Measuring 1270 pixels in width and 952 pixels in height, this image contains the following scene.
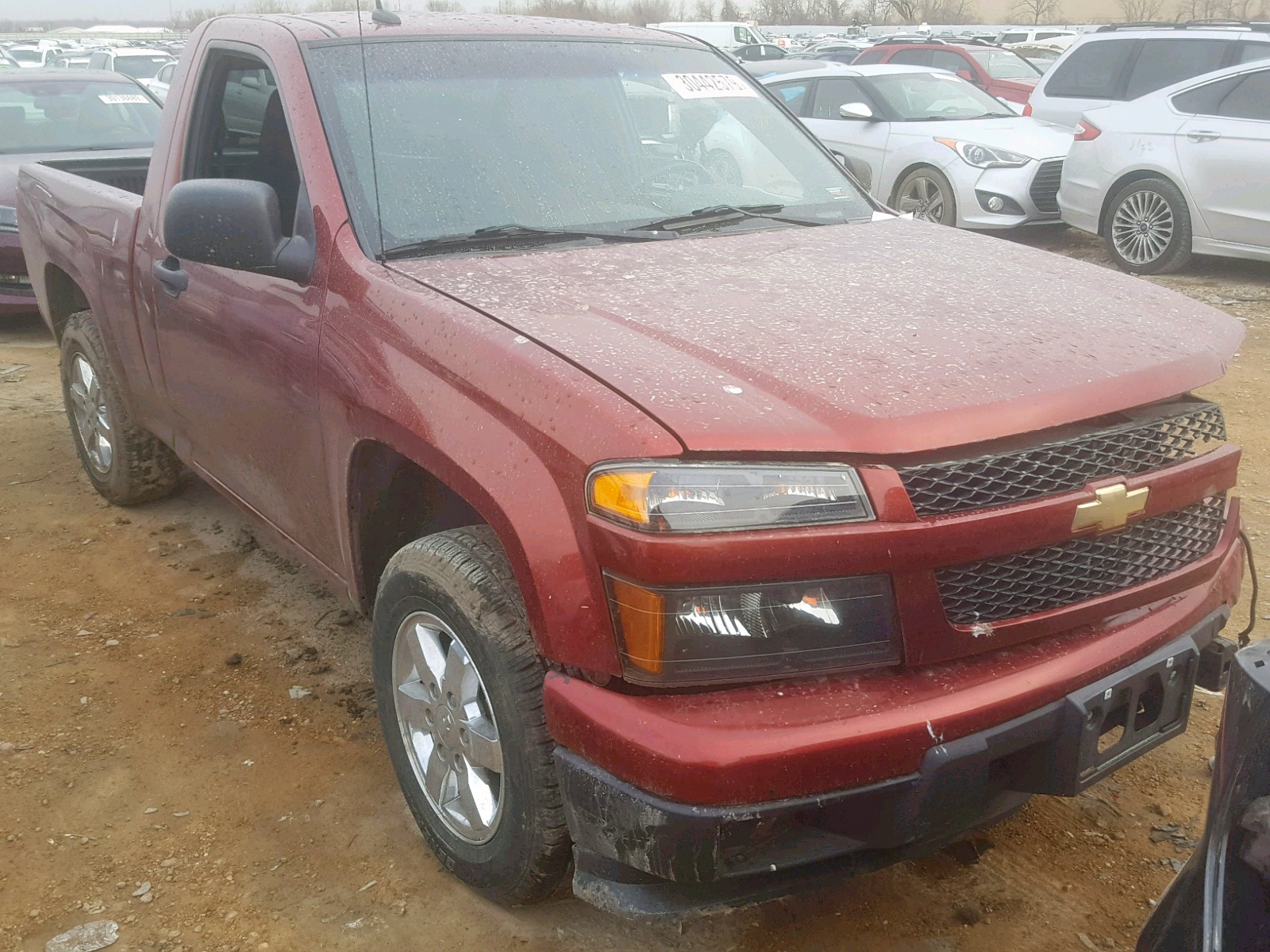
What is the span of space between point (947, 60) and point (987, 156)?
25.9 ft

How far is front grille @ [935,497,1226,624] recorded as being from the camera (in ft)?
6.41

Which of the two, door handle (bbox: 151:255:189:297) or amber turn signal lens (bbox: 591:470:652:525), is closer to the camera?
amber turn signal lens (bbox: 591:470:652:525)

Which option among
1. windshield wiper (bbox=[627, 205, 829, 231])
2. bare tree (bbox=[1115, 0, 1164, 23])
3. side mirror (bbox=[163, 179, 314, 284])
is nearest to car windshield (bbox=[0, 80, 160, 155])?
side mirror (bbox=[163, 179, 314, 284])

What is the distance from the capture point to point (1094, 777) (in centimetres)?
201

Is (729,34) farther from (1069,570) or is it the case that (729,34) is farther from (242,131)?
(1069,570)

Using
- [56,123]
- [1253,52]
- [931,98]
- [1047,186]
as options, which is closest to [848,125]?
[931,98]

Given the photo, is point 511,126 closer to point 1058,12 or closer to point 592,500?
point 592,500

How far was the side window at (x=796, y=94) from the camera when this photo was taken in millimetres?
11180

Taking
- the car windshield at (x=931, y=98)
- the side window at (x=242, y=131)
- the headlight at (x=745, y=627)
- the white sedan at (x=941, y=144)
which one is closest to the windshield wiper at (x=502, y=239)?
the side window at (x=242, y=131)

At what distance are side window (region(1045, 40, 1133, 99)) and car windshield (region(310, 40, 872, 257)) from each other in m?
8.51

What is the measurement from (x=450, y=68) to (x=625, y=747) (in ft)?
6.55

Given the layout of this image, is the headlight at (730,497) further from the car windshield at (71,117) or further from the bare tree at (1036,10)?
the bare tree at (1036,10)

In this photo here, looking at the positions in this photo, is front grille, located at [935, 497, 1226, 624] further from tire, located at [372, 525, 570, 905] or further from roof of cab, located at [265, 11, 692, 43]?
roof of cab, located at [265, 11, 692, 43]

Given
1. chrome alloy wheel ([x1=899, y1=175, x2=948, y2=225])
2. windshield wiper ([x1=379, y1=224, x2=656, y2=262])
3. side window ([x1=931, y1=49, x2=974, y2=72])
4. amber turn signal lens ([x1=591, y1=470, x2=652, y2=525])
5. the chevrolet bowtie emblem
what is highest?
side window ([x1=931, y1=49, x2=974, y2=72])
